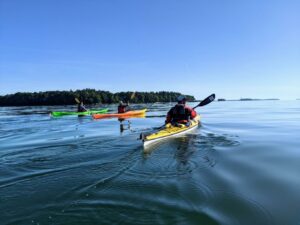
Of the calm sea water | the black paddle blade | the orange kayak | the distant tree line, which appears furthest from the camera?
the distant tree line

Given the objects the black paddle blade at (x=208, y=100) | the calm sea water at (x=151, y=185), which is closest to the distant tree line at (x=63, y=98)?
the black paddle blade at (x=208, y=100)

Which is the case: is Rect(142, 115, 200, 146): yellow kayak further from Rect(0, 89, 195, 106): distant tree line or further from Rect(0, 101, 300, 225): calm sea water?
Rect(0, 89, 195, 106): distant tree line

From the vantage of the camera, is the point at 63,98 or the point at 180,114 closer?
the point at 180,114

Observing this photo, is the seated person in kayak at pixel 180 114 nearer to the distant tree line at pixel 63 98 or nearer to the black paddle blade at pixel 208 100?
the black paddle blade at pixel 208 100

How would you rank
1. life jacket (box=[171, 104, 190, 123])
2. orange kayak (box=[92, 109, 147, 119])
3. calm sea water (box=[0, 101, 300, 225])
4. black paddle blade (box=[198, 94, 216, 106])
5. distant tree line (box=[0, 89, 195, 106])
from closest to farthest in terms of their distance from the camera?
1. calm sea water (box=[0, 101, 300, 225])
2. life jacket (box=[171, 104, 190, 123])
3. black paddle blade (box=[198, 94, 216, 106])
4. orange kayak (box=[92, 109, 147, 119])
5. distant tree line (box=[0, 89, 195, 106])

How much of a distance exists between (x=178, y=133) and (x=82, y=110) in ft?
72.0

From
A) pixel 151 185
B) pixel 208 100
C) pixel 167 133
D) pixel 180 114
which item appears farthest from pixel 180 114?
pixel 151 185

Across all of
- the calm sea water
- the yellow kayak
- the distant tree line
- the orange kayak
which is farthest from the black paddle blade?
the distant tree line

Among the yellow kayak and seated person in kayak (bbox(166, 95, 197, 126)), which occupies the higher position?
seated person in kayak (bbox(166, 95, 197, 126))

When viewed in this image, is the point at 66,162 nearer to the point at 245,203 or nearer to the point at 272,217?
the point at 245,203

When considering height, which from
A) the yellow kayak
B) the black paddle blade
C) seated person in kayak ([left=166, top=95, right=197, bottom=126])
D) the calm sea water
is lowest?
the calm sea water

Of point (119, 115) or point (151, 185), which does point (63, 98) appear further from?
point (151, 185)

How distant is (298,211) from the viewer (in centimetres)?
525

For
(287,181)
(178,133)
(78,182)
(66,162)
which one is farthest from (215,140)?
(78,182)
